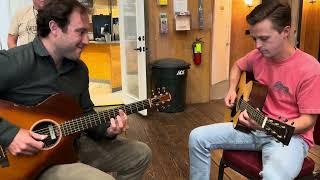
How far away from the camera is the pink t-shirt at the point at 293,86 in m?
1.68

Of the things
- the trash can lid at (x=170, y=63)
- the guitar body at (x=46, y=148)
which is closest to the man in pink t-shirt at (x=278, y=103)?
the guitar body at (x=46, y=148)

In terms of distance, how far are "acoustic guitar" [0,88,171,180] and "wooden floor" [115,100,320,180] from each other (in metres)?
1.23

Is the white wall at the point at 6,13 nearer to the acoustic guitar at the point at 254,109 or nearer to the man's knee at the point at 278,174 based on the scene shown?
the acoustic guitar at the point at 254,109

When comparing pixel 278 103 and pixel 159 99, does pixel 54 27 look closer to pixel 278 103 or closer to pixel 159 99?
pixel 159 99

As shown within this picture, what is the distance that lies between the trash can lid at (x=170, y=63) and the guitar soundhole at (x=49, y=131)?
9.22 ft

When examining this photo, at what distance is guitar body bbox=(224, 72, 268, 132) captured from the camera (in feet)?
6.04

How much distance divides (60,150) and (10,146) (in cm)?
22

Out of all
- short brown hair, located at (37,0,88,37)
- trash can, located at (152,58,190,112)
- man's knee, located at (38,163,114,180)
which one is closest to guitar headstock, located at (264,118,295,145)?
man's knee, located at (38,163,114,180)

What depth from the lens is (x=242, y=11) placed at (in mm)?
6004

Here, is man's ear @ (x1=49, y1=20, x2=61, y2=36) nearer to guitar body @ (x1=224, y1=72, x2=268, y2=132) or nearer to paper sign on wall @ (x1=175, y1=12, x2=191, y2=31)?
guitar body @ (x1=224, y1=72, x2=268, y2=132)

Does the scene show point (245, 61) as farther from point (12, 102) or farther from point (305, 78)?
point (12, 102)

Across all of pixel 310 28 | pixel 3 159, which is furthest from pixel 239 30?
pixel 3 159

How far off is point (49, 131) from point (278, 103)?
120 centimetres

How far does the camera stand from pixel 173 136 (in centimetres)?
365
